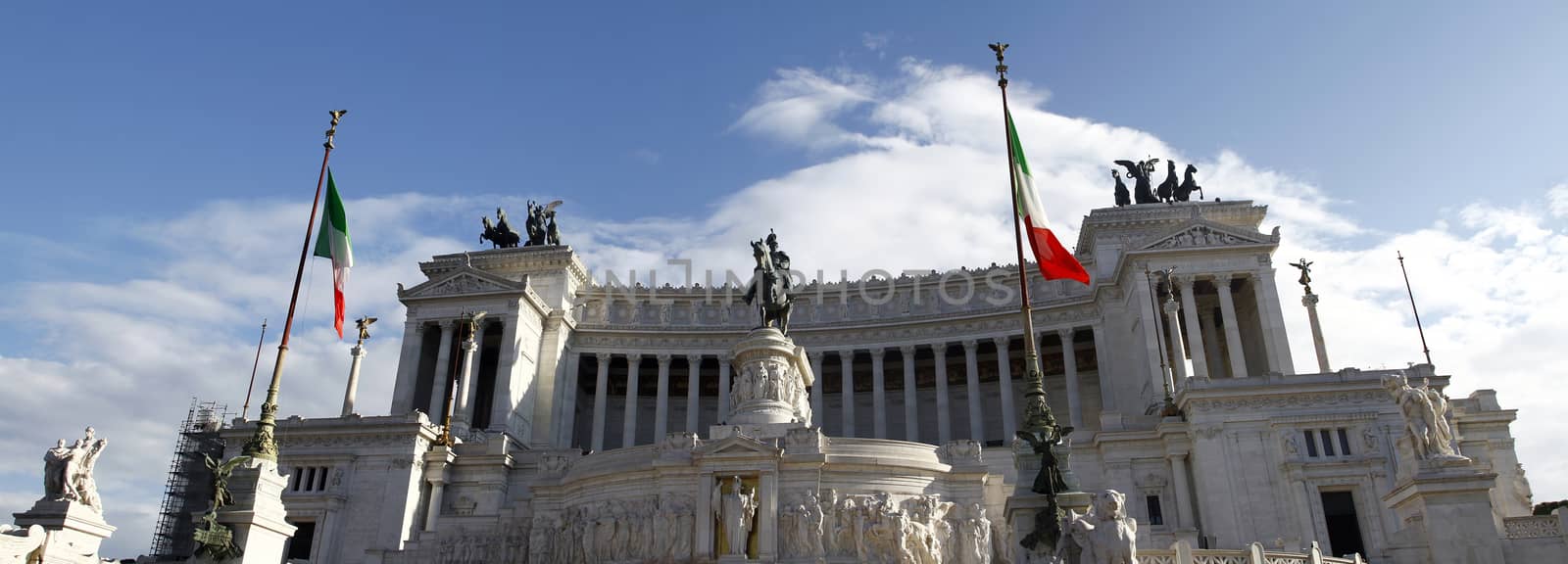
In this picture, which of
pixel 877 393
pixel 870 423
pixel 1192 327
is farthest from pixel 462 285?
pixel 1192 327

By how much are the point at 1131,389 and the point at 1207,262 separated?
837cm

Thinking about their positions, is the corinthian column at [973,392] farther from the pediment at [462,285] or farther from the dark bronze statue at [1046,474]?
the dark bronze statue at [1046,474]

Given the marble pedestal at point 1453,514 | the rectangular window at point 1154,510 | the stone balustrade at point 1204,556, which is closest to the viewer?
the stone balustrade at point 1204,556

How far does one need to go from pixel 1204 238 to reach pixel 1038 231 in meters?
37.0

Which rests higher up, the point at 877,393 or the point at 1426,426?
the point at 877,393

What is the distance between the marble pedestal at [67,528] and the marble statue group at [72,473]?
0.26 metres

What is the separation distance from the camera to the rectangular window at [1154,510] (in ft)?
146

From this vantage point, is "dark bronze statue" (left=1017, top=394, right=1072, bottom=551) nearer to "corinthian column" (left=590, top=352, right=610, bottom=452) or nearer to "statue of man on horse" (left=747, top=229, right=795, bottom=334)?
"statue of man on horse" (left=747, top=229, right=795, bottom=334)

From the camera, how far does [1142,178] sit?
66000mm

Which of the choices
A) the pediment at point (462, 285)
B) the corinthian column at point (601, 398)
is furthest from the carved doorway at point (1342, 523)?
the pediment at point (462, 285)

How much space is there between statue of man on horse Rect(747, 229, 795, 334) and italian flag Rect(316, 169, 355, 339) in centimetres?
1529

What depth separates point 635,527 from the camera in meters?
32.5

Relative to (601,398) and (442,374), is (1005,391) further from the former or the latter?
(442,374)

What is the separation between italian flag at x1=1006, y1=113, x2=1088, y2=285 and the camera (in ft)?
82.9
